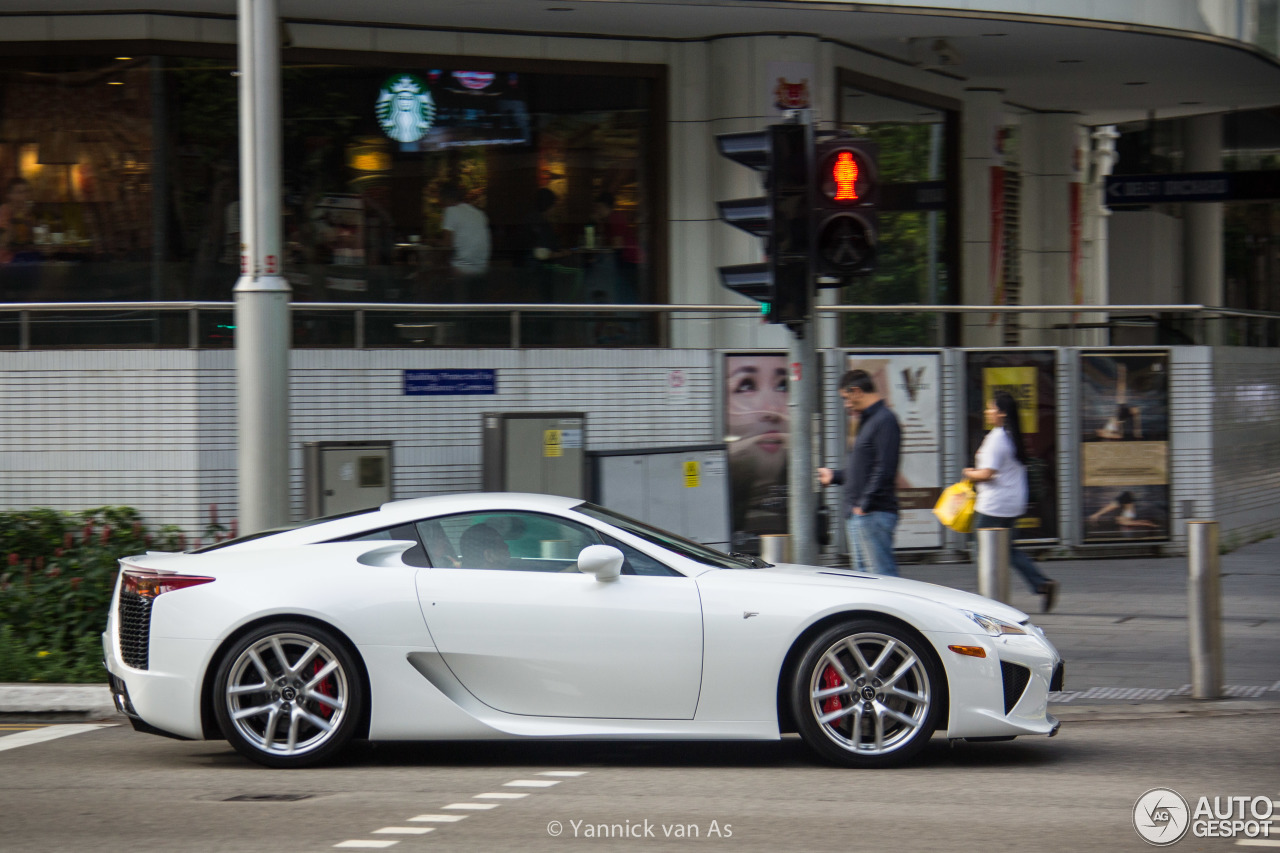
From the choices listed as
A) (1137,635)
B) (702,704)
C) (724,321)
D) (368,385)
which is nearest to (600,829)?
(702,704)

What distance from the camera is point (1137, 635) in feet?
33.3

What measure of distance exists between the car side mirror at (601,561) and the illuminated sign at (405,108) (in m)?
8.95

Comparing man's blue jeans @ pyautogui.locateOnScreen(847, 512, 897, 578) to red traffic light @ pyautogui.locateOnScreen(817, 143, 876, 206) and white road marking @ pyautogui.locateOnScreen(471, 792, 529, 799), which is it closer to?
red traffic light @ pyautogui.locateOnScreen(817, 143, 876, 206)

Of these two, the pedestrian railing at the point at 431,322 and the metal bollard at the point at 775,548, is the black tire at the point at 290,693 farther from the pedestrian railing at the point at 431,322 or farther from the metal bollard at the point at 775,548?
the pedestrian railing at the point at 431,322

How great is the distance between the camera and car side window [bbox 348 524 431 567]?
6527 mm

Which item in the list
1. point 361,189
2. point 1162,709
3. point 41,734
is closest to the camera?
point 41,734

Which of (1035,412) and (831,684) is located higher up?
(1035,412)

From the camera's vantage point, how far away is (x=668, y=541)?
6723 mm

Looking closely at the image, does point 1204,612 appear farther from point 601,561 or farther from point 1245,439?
point 1245,439

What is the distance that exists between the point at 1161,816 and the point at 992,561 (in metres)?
3.68

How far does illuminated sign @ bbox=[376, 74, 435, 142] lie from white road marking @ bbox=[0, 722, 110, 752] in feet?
25.7

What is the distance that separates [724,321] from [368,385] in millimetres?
3278

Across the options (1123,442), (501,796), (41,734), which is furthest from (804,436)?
(1123,442)

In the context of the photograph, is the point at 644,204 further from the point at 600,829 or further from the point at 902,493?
the point at 600,829
